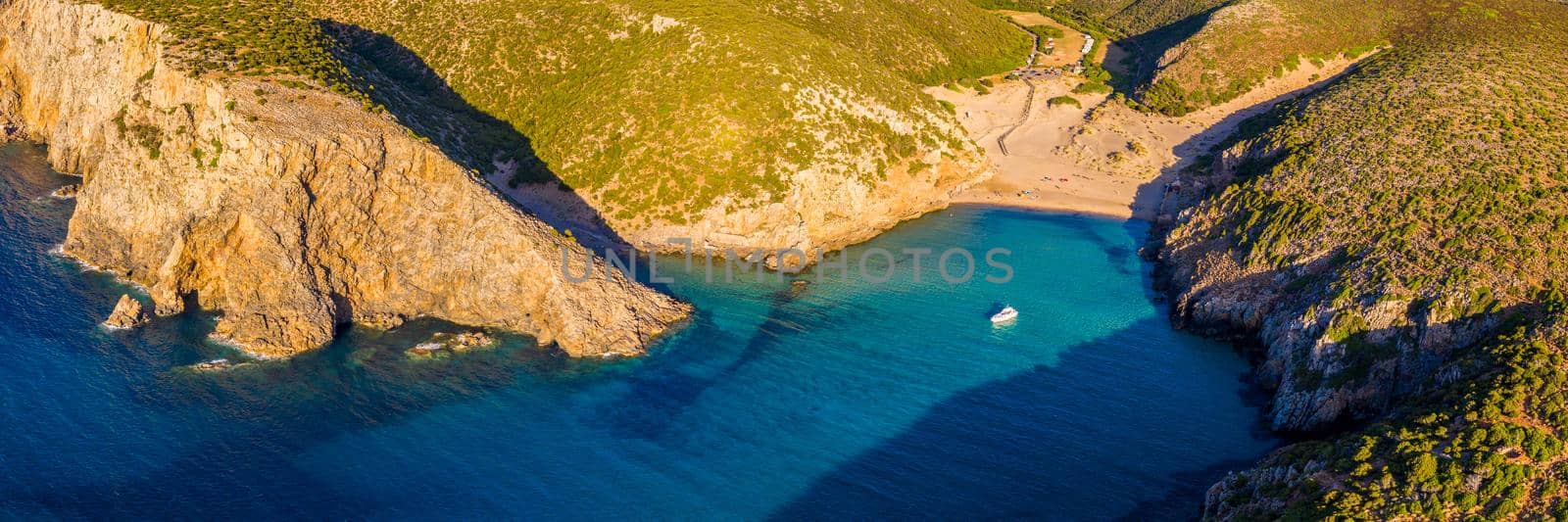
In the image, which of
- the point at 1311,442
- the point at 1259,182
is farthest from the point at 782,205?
the point at 1311,442

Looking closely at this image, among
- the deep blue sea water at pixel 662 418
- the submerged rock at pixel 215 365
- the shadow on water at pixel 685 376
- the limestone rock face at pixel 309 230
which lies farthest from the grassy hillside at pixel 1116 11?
the submerged rock at pixel 215 365

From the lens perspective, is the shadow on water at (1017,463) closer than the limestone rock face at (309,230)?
Yes

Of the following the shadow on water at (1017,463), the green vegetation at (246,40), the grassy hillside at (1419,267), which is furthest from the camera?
the green vegetation at (246,40)

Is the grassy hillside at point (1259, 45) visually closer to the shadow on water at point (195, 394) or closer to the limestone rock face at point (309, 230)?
the limestone rock face at point (309, 230)

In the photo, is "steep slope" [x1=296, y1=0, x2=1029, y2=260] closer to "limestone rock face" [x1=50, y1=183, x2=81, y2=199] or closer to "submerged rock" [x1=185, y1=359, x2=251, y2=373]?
"submerged rock" [x1=185, y1=359, x2=251, y2=373]

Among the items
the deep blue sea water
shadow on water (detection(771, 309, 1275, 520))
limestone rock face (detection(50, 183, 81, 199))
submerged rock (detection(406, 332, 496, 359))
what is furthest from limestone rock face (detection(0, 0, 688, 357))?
shadow on water (detection(771, 309, 1275, 520))
